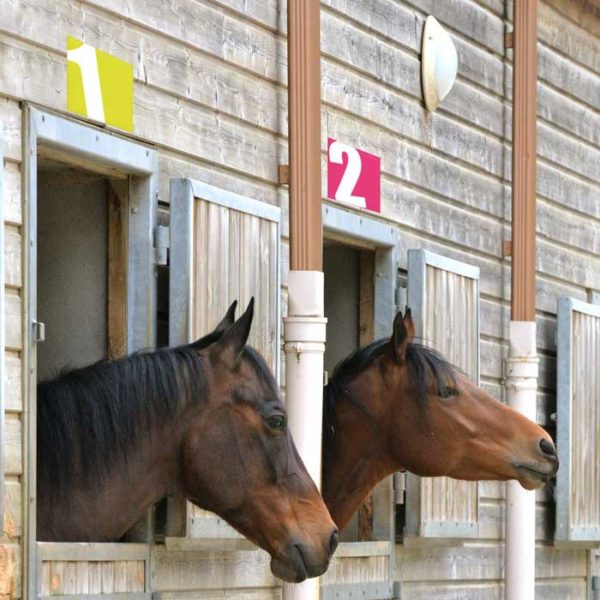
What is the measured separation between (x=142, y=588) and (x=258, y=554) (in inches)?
33.8

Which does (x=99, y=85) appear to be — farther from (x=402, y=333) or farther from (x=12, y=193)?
(x=402, y=333)

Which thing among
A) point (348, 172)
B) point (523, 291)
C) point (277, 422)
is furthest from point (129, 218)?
point (523, 291)

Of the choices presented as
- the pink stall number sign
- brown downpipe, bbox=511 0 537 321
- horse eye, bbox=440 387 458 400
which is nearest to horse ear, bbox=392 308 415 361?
horse eye, bbox=440 387 458 400

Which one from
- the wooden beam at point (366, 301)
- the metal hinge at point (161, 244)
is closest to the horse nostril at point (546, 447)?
the wooden beam at point (366, 301)

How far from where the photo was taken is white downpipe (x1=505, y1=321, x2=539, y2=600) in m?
8.34

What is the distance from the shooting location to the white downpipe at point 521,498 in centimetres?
834

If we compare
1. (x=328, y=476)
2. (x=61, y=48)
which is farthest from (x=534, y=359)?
(x=61, y=48)

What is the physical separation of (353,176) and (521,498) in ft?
6.61

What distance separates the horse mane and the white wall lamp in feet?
5.26

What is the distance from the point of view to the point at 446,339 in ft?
25.5

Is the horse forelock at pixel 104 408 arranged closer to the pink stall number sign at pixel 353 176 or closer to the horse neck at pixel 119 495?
the horse neck at pixel 119 495

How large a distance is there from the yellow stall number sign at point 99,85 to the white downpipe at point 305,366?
100 cm

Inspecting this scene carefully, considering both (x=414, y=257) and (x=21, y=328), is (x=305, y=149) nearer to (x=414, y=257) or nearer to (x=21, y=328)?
(x=414, y=257)

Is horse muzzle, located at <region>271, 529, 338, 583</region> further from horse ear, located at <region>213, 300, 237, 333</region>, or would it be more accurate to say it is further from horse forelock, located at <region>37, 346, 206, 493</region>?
horse ear, located at <region>213, 300, 237, 333</region>
